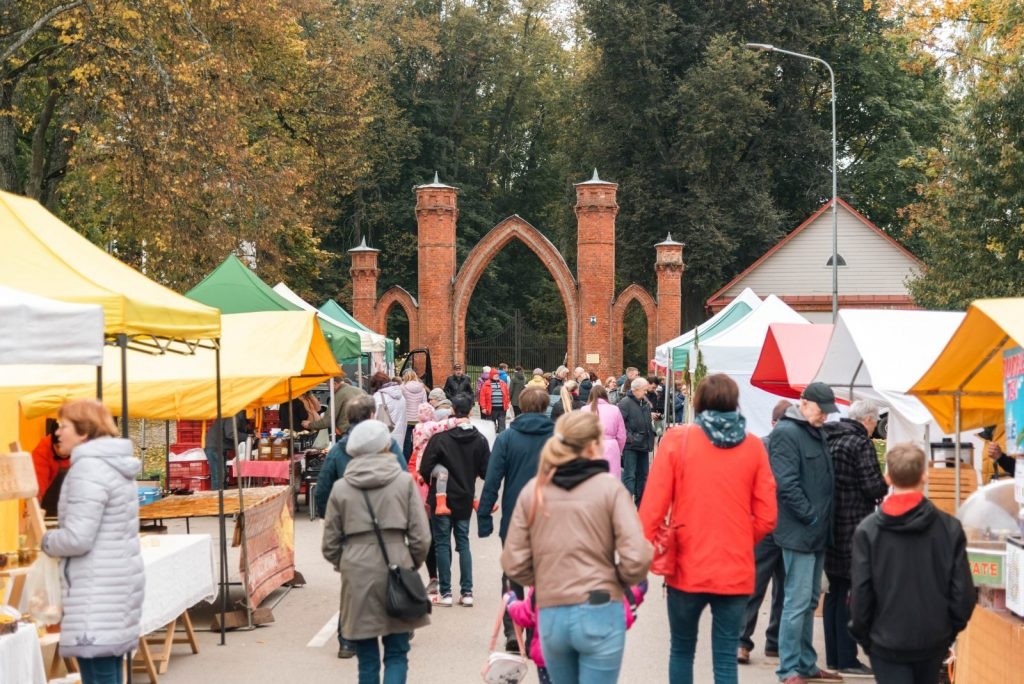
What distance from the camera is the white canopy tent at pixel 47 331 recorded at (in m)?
6.78

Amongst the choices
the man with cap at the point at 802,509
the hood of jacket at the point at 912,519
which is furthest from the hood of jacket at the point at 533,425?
the hood of jacket at the point at 912,519

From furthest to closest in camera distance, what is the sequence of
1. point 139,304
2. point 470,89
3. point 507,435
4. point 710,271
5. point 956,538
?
point 470,89 → point 710,271 → point 507,435 → point 139,304 → point 956,538

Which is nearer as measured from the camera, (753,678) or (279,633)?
(753,678)

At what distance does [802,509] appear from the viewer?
26.2ft

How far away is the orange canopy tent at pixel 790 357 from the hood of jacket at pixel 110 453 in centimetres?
825

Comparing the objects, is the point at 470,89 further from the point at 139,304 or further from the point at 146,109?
the point at 139,304

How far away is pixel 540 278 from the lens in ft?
191

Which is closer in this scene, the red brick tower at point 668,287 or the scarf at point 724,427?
the scarf at point 724,427

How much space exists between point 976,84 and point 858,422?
20.9m

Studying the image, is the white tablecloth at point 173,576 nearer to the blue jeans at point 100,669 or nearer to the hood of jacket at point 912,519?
the blue jeans at point 100,669

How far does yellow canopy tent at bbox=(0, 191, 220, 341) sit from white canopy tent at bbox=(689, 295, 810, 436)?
894 centimetres

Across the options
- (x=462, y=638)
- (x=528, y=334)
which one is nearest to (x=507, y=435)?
(x=462, y=638)

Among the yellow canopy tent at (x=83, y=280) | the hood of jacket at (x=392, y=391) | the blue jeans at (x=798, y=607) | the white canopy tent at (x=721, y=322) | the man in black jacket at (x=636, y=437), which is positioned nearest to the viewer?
the yellow canopy tent at (x=83, y=280)

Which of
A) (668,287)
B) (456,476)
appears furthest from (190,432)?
(668,287)
